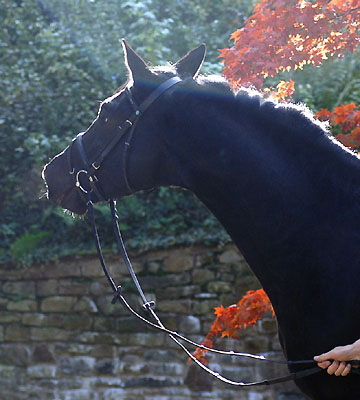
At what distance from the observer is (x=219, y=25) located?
959cm

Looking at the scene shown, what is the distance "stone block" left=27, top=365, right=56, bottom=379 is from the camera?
21.7 ft

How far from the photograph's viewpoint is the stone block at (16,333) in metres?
6.73

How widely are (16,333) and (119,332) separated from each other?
1247 millimetres

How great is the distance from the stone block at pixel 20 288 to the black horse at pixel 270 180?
4.48 metres

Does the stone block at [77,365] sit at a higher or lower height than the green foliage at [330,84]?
lower

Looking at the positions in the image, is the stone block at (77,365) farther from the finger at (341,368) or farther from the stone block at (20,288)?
the finger at (341,368)

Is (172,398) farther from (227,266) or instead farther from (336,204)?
(336,204)

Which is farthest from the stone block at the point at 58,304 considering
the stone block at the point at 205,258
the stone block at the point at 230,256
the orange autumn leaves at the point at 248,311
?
the orange autumn leaves at the point at 248,311

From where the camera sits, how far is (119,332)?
21.1 feet

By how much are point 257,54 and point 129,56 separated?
1342mm

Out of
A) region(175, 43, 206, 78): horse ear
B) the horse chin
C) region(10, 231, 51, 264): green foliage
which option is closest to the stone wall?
region(10, 231, 51, 264): green foliage

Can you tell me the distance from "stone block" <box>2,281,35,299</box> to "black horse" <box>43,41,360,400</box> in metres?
4.48

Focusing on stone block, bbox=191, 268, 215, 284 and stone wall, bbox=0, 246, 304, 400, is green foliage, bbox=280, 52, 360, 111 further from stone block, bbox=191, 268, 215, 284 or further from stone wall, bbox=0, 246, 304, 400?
stone wall, bbox=0, 246, 304, 400

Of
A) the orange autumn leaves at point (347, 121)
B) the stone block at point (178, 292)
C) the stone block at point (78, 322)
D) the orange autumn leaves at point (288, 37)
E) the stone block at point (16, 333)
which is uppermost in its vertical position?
the orange autumn leaves at point (288, 37)
